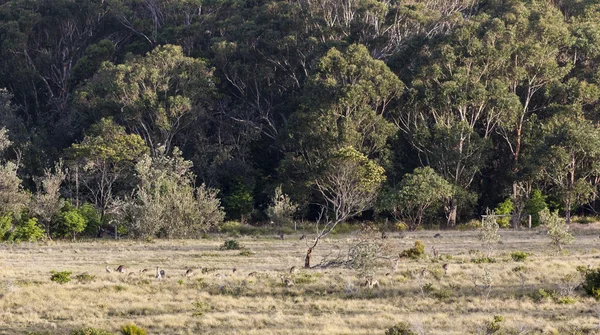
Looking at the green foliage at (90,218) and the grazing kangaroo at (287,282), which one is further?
the green foliage at (90,218)

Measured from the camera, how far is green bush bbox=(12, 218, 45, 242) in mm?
49281

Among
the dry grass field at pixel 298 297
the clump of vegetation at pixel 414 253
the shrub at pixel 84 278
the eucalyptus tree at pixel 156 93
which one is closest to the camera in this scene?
the dry grass field at pixel 298 297

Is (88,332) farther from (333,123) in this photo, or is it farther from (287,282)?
(333,123)

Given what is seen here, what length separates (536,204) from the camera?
54.4 metres

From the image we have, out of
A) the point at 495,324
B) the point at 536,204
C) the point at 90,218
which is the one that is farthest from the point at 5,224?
the point at 495,324

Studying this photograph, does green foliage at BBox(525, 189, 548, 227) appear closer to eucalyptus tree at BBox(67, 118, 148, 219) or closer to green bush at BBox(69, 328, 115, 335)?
eucalyptus tree at BBox(67, 118, 148, 219)

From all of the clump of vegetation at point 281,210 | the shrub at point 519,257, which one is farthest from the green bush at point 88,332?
the clump of vegetation at point 281,210

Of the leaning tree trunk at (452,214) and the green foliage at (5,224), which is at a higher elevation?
the leaning tree trunk at (452,214)

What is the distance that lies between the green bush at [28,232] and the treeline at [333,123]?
0.73 m

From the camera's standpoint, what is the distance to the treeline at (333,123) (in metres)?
53.4

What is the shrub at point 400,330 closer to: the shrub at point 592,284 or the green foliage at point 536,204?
the shrub at point 592,284

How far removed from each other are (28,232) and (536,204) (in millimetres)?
34039

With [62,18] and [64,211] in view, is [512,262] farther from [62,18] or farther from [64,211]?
[62,18]

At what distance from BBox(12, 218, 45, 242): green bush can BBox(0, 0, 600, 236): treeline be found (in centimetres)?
73
